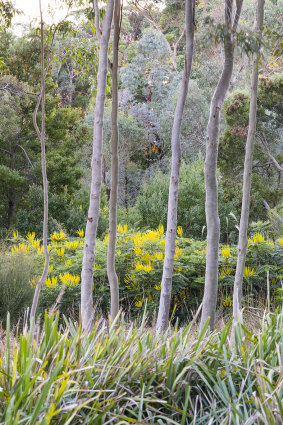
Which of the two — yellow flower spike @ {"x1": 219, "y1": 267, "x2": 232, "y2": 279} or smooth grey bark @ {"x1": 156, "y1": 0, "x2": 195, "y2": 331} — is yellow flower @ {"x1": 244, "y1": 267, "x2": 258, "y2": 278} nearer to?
yellow flower spike @ {"x1": 219, "y1": 267, "x2": 232, "y2": 279}

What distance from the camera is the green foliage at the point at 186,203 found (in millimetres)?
10578

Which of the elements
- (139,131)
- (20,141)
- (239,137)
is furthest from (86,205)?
(139,131)

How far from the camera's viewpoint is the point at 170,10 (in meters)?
17.7

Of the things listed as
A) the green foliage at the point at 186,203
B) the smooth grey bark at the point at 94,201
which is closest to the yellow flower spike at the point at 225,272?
the smooth grey bark at the point at 94,201

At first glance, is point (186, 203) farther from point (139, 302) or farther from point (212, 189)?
point (212, 189)

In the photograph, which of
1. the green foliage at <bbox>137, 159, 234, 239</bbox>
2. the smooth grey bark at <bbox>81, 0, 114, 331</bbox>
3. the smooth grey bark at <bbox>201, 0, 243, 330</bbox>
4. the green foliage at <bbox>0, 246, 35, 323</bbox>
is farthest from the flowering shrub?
the green foliage at <bbox>137, 159, 234, 239</bbox>

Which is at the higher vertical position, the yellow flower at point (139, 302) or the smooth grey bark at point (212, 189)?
the smooth grey bark at point (212, 189)

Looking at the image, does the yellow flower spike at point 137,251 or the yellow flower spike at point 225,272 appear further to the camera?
the yellow flower spike at point 137,251

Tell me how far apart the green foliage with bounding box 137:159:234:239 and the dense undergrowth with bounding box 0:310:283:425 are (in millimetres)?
8423

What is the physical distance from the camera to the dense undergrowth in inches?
56.4

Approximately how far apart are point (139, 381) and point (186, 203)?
30.1 feet

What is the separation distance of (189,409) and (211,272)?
1397mm

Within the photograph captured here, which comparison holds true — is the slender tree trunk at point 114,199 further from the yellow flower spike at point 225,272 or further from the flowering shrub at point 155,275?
the yellow flower spike at point 225,272

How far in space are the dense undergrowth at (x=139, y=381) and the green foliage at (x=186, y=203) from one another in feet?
27.6
